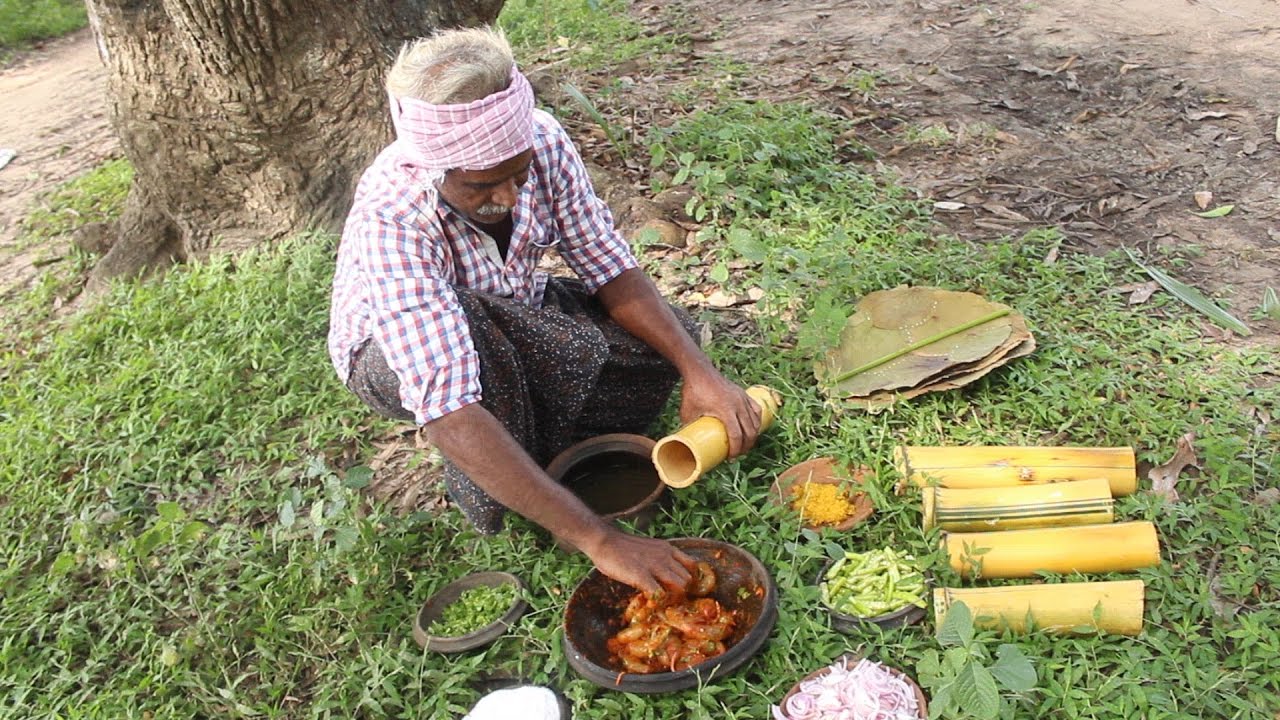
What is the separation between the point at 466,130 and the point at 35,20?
27.9 feet

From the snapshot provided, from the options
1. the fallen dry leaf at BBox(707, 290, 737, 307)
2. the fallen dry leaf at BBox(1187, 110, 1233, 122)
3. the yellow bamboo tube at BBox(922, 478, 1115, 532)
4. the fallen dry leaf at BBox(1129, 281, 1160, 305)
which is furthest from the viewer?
the fallen dry leaf at BBox(1187, 110, 1233, 122)

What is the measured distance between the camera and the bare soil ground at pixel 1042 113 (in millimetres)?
3934

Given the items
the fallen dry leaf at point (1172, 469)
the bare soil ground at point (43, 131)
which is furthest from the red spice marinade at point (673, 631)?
the bare soil ground at point (43, 131)

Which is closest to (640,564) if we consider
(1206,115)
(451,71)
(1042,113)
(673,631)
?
(673,631)

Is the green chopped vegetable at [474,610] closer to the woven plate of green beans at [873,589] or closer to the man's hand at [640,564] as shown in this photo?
the man's hand at [640,564]

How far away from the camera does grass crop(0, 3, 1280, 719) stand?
2.37 metres

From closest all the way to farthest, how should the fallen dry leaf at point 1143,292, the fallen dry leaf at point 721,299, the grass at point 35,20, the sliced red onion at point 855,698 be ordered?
the sliced red onion at point 855,698
the fallen dry leaf at point 1143,292
the fallen dry leaf at point 721,299
the grass at point 35,20

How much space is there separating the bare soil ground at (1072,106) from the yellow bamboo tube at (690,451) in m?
1.81

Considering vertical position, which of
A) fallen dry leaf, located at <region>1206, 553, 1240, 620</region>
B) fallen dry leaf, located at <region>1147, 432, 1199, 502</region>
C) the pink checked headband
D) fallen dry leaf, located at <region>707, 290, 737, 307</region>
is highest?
the pink checked headband

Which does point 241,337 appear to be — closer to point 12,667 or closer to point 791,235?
point 12,667

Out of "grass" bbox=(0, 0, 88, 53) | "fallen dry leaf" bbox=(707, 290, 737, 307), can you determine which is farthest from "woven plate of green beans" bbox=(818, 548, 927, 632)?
"grass" bbox=(0, 0, 88, 53)

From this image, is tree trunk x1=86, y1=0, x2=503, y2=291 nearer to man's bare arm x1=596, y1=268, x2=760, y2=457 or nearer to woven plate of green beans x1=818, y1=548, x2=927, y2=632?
man's bare arm x1=596, y1=268, x2=760, y2=457

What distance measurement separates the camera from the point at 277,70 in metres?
4.03

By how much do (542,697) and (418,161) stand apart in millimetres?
1286
